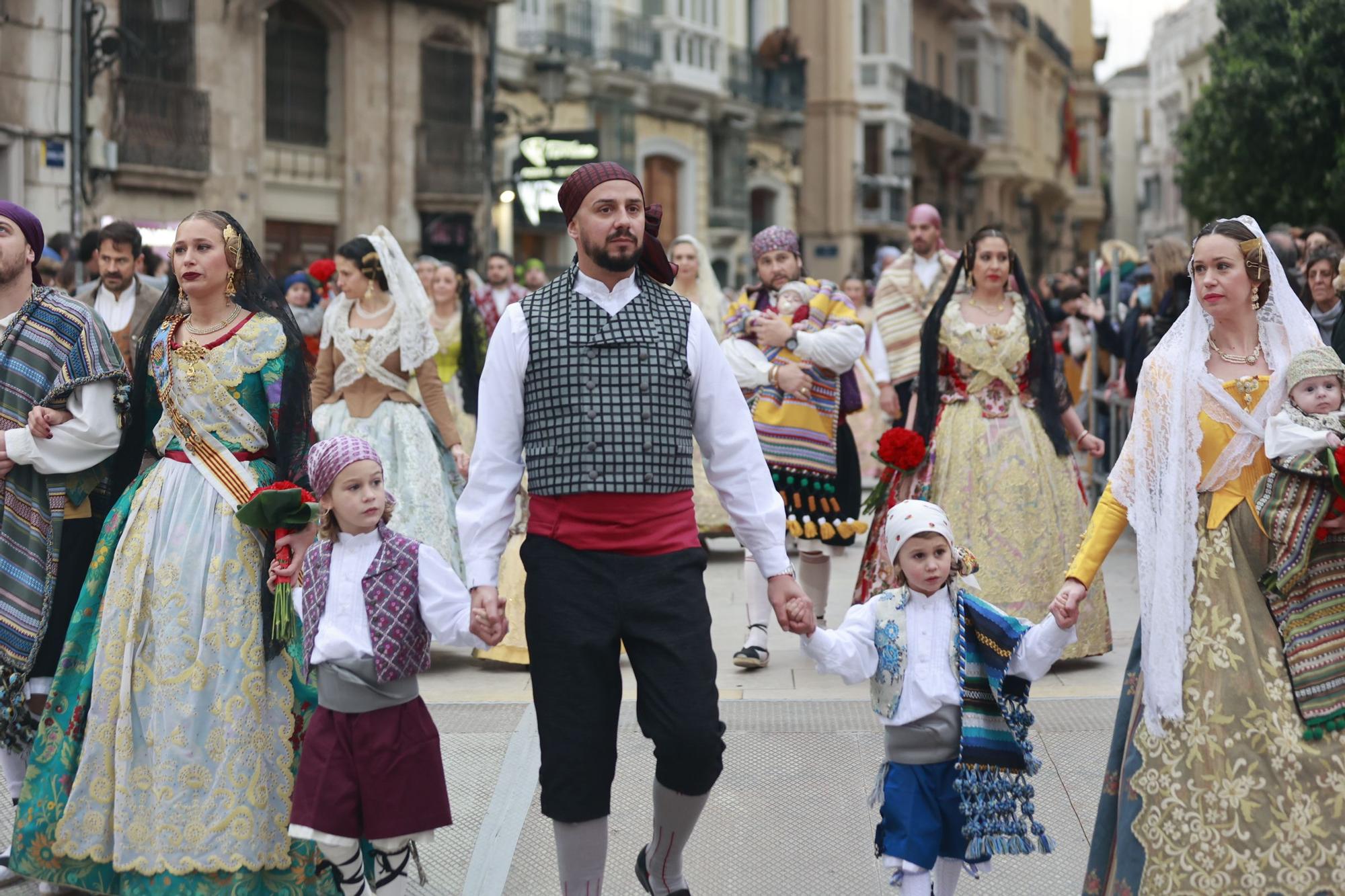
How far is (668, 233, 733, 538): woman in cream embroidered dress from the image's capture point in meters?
10.8

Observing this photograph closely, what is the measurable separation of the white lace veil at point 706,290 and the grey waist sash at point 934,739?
6508 mm

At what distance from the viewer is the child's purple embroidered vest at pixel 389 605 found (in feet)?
14.7

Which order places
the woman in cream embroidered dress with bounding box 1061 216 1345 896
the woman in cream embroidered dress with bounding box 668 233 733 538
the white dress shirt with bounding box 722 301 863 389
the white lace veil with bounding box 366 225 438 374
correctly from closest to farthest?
the woman in cream embroidered dress with bounding box 1061 216 1345 896 < the white dress shirt with bounding box 722 301 863 389 < the white lace veil with bounding box 366 225 438 374 < the woman in cream embroidered dress with bounding box 668 233 733 538

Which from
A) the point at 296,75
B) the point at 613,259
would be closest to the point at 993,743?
the point at 613,259

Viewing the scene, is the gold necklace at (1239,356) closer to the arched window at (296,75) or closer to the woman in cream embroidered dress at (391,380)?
the woman in cream embroidered dress at (391,380)

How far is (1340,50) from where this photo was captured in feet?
62.5

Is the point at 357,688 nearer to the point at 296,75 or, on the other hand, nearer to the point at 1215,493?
the point at 1215,493

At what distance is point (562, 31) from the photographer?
29297mm

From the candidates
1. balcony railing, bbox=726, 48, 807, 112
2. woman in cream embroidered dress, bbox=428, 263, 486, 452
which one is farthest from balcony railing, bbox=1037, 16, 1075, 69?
woman in cream embroidered dress, bbox=428, 263, 486, 452

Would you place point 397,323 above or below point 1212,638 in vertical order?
above

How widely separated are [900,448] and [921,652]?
6.99ft

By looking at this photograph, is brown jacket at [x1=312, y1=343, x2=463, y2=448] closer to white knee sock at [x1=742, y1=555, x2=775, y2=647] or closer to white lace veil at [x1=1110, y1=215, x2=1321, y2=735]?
white knee sock at [x1=742, y1=555, x2=775, y2=647]

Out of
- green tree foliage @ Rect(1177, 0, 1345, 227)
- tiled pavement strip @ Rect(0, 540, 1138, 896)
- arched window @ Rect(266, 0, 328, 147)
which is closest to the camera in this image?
tiled pavement strip @ Rect(0, 540, 1138, 896)

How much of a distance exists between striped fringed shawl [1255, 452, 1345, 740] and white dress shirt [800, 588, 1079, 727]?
0.54 metres
